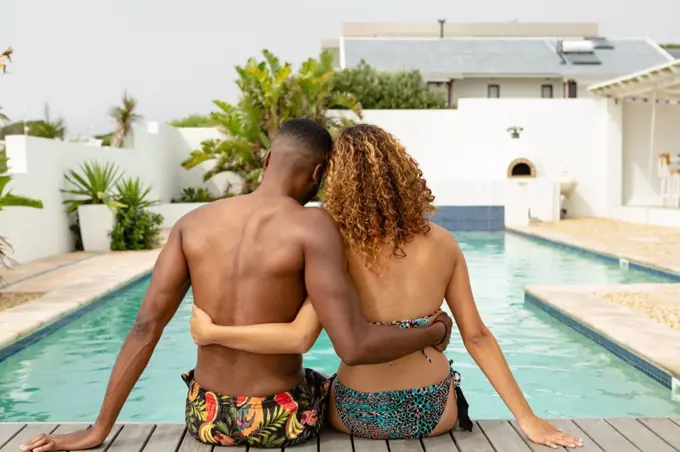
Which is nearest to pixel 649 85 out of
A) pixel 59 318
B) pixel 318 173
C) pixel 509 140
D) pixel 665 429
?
pixel 509 140

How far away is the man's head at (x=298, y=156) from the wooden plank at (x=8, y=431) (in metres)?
1.34

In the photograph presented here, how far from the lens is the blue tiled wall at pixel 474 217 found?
1703 centimetres

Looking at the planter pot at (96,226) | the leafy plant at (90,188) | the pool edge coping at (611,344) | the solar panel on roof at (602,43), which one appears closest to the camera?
the pool edge coping at (611,344)

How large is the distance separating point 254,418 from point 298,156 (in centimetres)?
87

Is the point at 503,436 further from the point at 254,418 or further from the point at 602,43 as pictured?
the point at 602,43

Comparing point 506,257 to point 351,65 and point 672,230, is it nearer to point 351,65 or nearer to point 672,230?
point 672,230

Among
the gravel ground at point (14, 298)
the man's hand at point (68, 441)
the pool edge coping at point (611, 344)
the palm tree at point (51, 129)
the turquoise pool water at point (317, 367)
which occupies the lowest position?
the turquoise pool water at point (317, 367)

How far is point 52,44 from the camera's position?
32.2 metres

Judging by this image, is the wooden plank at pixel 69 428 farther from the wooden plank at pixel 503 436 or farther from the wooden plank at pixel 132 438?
the wooden plank at pixel 503 436

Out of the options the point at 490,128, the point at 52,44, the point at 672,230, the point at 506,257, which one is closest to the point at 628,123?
the point at 490,128

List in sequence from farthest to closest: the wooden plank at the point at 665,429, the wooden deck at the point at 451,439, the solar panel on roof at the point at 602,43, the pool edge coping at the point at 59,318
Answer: the solar panel on roof at the point at 602,43 → the pool edge coping at the point at 59,318 → the wooden plank at the point at 665,429 → the wooden deck at the point at 451,439

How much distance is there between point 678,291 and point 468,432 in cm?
540

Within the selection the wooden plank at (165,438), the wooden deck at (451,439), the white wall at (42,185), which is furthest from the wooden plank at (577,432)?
the white wall at (42,185)

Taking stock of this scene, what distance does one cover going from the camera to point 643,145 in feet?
61.3
